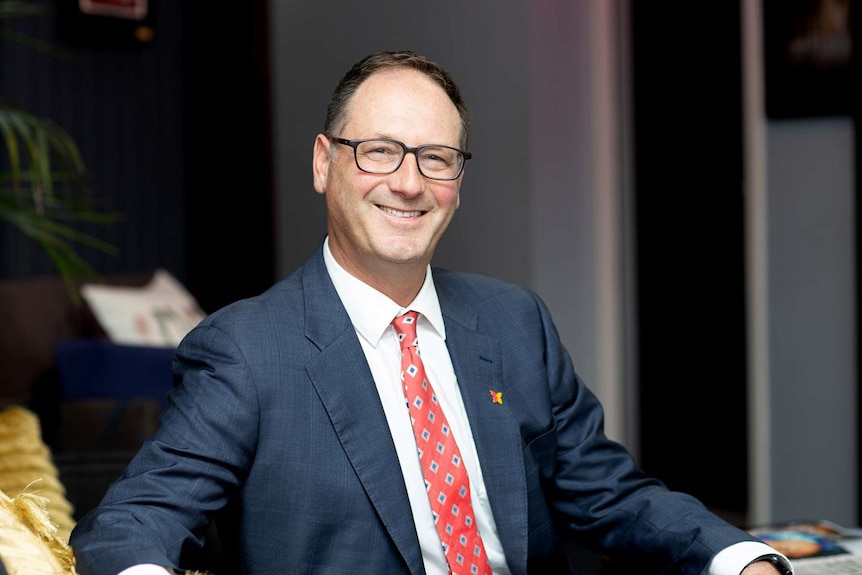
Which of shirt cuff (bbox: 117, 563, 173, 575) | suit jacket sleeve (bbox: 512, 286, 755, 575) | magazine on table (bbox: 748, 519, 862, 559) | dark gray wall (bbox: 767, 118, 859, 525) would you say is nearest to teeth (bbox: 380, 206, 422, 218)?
suit jacket sleeve (bbox: 512, 286, 755, 575)

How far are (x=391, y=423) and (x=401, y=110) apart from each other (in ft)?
1.45

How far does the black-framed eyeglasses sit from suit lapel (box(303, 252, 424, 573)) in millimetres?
210

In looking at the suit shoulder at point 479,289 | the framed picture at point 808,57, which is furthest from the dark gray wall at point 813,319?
the suit shoulder at point 479,289

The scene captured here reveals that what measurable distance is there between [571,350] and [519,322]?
7.29 feet

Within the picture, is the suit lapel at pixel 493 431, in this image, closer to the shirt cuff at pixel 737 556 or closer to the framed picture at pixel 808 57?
the shirt cuff at pixel 737 556

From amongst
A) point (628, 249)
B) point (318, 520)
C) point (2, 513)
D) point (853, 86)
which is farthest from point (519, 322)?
point (628, 249)

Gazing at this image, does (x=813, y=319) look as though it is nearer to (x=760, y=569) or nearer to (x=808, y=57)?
(x=808, y=57)

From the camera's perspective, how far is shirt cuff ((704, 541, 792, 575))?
139 cm

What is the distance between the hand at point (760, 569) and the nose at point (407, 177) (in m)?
0.68

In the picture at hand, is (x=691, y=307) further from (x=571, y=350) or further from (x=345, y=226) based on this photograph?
(x=345, y=226)

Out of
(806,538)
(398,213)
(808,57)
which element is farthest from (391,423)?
(808,57)

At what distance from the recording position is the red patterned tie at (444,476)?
1445 millimetres

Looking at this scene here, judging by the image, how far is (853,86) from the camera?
3053 mm

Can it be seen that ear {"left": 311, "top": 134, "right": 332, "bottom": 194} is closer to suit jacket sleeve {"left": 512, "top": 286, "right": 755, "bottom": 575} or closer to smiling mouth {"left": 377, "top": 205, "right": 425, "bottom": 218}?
smiling mouth {"left": 377, "top": 205, "right": 425, "bottom": 218}
